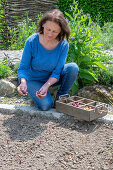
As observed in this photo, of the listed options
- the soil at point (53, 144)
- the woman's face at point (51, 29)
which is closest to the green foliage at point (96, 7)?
the woman's face at point (51, 29)

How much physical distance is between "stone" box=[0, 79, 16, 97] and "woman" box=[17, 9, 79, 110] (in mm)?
749

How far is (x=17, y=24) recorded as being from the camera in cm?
716

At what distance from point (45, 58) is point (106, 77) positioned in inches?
45.4

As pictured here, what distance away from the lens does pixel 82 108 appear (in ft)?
9.23

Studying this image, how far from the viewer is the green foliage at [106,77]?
3.67 meters

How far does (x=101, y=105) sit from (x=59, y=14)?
43.1 inches

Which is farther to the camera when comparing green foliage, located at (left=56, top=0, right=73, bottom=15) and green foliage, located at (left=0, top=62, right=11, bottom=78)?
green foliage, located at (left=56, top=0, right=73, bottom=15)

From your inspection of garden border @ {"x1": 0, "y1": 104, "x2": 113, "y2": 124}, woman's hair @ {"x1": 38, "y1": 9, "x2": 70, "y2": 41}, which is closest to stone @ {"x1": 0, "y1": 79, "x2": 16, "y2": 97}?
garden border @ {"x1": 0, "y1": 104, "x2": 113, "y2": 124}

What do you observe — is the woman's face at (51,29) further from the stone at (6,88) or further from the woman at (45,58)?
the stone at (6,88)

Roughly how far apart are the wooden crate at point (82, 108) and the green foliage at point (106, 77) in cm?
71

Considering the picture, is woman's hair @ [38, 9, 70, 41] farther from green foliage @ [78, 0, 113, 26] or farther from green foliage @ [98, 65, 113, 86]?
green foliage @ [78, 0, 113, 26]

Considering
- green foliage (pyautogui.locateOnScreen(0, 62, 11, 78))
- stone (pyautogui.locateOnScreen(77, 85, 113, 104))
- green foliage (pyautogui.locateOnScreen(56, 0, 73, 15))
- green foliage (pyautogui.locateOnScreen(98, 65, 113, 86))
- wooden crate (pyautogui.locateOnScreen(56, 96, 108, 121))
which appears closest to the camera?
Result: wooden crate (pyautogui.locateOnScreen(56, 96, 108, 121))

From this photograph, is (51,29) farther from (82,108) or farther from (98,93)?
(98,93)

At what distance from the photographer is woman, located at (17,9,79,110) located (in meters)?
2.82
